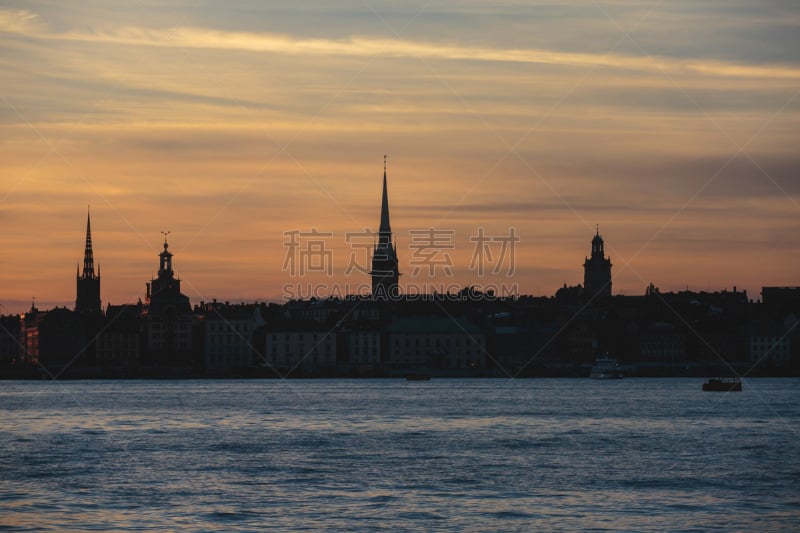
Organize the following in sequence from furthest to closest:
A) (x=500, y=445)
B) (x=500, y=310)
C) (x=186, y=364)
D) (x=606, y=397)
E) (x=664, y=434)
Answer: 1. (x=500, y=310)
2. (x=186, y=364)
3. (x=606, y=397)
4. (x=664, y=434)
5. (x=500, y=445)

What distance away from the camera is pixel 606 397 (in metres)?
77.0

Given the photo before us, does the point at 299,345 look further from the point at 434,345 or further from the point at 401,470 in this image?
the point at 401,470

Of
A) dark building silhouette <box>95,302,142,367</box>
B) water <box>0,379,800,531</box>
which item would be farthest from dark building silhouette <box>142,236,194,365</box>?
water <box>0,379,800,531</box>

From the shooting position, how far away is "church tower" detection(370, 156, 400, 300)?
538ft

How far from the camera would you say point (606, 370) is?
396 ft

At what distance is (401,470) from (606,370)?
89009 millimetres

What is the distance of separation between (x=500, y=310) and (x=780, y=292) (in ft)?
98.6

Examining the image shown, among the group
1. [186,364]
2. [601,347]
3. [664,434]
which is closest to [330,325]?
[186,364]

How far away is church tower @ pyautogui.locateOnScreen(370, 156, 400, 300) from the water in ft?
347

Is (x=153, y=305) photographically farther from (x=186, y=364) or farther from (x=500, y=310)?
(x=500, y=310)

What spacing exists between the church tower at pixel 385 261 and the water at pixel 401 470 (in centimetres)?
10588

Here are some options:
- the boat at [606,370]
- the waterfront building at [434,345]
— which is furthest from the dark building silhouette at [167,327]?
the boat at [606,370]

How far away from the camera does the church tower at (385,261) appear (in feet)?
538

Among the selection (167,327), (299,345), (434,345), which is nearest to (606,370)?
(434,345)
